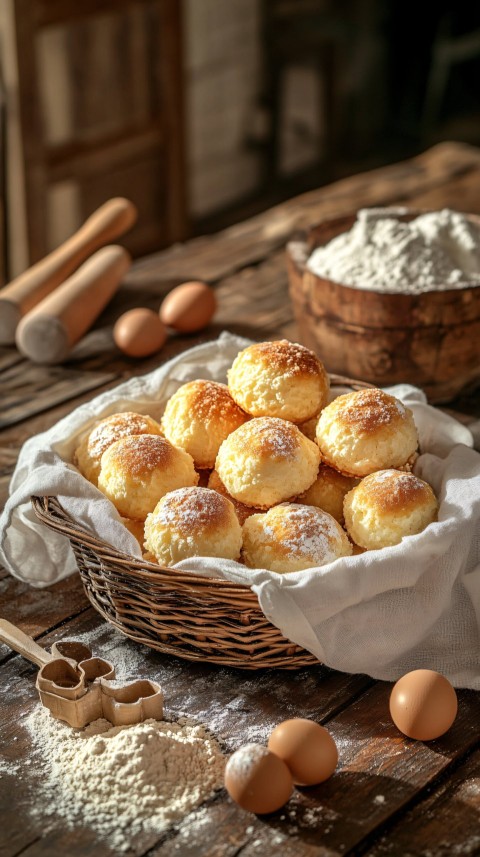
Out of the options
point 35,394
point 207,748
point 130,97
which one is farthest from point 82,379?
point 130,97

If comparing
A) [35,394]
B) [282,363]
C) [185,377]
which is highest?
[282,363]

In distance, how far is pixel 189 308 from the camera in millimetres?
2102

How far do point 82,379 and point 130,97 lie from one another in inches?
93.6

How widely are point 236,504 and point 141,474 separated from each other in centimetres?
13

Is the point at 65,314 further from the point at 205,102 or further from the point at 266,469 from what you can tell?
the point at 205,102

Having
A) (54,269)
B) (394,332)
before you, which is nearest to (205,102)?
(54,269)

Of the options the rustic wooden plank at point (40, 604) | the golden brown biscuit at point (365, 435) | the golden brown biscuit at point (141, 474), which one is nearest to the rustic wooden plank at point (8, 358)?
the rustic wooden plank at point (40, 604)

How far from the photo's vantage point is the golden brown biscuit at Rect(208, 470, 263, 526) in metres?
1.30

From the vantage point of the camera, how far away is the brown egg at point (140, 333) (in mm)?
2027

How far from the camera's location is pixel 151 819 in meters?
1.02

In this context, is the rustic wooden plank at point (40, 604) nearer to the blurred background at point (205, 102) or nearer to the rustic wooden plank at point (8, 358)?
the rustic wooden plank at point (8, 358)

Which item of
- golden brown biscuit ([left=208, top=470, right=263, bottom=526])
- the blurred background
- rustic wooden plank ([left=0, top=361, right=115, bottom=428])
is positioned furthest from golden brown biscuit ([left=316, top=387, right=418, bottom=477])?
the blurred background

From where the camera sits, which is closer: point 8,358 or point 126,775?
point 126,775

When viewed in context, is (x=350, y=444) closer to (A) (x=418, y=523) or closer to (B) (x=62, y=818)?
(A) (x=418, y=523)
